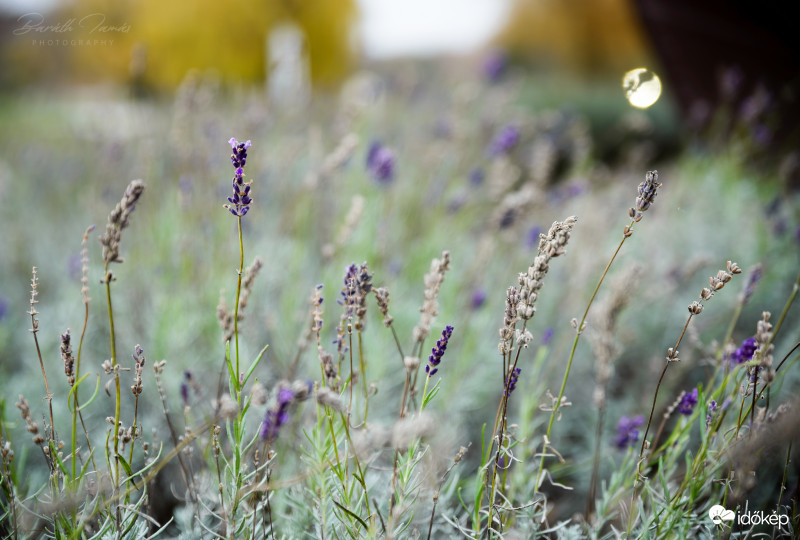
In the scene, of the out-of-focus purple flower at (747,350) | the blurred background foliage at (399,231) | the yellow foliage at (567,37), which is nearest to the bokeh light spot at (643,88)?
the blurred background foliage at (399,231)

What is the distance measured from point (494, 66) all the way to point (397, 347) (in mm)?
1489

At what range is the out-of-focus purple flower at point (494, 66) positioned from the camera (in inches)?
94.6

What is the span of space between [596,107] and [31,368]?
407 inches

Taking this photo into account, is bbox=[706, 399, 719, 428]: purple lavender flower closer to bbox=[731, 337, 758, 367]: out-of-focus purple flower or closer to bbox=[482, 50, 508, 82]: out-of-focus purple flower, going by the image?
bbox=[731, 337, 758, 367]: out-of-focus purple flower

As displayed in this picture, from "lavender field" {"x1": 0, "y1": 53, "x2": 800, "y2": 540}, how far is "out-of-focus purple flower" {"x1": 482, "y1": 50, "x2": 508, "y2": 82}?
0.04 meters

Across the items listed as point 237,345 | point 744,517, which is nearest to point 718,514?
point 744,517

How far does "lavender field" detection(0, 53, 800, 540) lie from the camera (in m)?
0.86

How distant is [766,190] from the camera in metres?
2.86

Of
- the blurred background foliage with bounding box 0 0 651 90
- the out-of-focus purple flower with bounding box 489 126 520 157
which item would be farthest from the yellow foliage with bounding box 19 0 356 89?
the out-of-focus purple flower with bounding box 489 126 520 157

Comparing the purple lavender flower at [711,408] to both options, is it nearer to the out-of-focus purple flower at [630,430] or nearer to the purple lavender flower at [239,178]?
the out-of-focus purple flower at [630,430]

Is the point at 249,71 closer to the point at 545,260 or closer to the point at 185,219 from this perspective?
the point at 185,219

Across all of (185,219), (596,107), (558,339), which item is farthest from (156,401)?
(596,107)

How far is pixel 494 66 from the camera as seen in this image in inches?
94.5

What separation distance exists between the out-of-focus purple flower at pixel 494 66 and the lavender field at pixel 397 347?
0.04m
